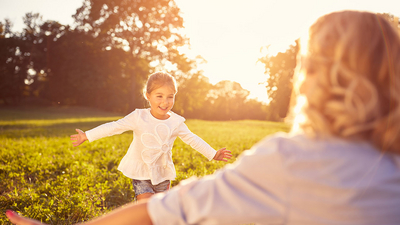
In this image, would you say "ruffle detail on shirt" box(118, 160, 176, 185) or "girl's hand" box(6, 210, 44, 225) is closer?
"girl's hand" box(6, 210, 44, 225)

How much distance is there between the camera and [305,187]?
1009 mm

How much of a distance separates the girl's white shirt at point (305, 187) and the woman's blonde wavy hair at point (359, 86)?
2.3 inches

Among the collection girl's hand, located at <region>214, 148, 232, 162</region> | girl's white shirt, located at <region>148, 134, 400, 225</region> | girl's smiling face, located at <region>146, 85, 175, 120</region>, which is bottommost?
girl's hand, located at <region>214, 148, 232, 162</region>

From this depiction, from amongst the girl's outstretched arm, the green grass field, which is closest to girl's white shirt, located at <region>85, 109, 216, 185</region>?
the green grass field

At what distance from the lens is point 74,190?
13.8 ft

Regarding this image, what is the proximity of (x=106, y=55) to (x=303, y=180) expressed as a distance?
3491 centimetres

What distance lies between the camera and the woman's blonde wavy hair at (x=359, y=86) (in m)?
1.04

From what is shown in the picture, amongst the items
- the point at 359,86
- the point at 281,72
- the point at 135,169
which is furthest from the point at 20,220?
the point at 281,72

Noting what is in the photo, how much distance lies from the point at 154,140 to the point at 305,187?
2625 mm

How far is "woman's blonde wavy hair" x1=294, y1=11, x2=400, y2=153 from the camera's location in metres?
1.04

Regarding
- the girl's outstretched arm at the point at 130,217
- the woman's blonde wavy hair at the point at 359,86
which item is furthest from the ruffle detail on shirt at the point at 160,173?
the woman's blonde wavy hair at the point at 359,86

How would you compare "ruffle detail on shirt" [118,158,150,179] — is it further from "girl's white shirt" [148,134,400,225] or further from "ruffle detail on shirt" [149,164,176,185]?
"girl's white shirt" [148,134,400,225]

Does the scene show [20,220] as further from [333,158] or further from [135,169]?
[135,169]

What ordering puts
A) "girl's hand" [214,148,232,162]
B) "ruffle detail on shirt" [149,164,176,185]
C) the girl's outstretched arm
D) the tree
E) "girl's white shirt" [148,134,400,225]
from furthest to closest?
the tree, "ruffle detail on shirt" [149,164,176,185], "girl's hand" [214,148,232,162], the girl's outstretched arm, "girl's white shirt" [148,134,400,225]
